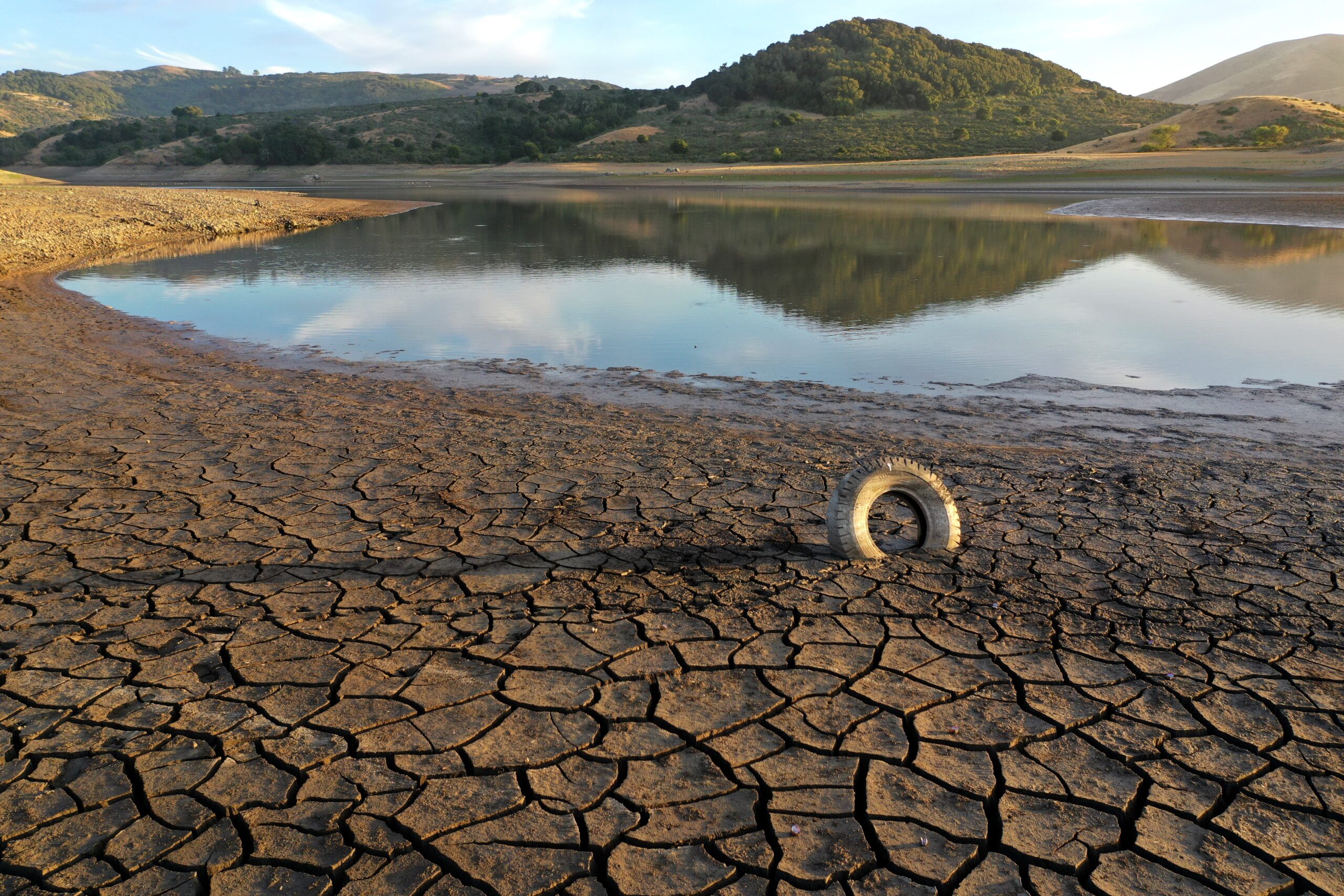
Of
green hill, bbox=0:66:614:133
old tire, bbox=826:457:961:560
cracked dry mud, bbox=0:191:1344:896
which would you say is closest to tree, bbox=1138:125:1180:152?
cracked dry mud, bbox=0:191:1344:896

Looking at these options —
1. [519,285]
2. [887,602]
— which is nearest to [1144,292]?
[519,285]

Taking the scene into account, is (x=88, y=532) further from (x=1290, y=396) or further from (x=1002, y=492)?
(x=1290, y=396)

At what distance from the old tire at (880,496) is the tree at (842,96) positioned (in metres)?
84.2

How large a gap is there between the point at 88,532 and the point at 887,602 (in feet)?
13.8

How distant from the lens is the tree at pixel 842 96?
81875mm

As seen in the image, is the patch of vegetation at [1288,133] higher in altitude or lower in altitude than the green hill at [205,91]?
lower

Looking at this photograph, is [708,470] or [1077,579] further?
[708,470]

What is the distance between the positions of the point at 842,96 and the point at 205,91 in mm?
156741

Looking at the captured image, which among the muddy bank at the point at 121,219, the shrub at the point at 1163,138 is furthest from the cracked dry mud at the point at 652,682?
the shrub at the point at 1163,138

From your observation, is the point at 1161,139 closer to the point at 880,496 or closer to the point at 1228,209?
the point at 1228,209

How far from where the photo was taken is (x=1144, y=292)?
15.1 m

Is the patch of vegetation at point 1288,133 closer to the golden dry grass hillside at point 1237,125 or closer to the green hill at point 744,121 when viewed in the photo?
the golden dry grass hillside at point 1237,125

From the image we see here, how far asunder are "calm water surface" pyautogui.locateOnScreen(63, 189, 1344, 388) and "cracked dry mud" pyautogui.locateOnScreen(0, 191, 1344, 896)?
15.1 feet

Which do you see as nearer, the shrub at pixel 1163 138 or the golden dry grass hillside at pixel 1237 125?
the golden dry grass hillside at pixel 1237 125
